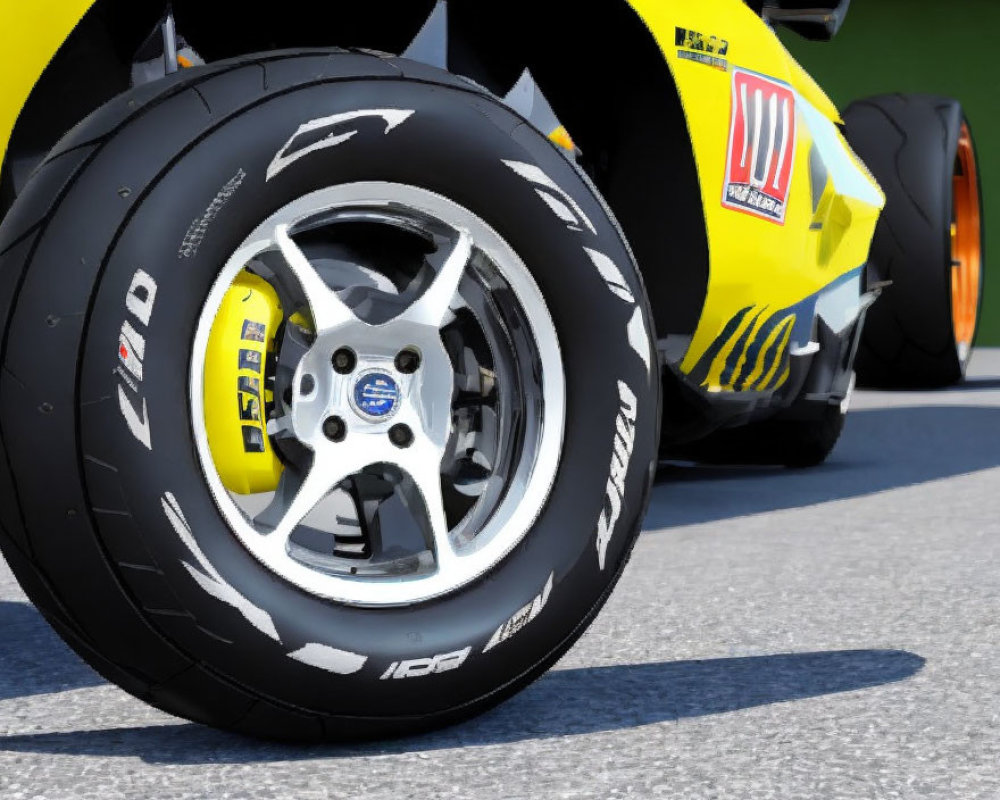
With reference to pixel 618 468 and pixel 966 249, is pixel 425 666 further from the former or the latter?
pixel 966 249

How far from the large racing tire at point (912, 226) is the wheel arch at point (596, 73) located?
2744 mm

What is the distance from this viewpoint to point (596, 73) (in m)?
2.77

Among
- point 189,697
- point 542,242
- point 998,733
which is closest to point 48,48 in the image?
point 542,242

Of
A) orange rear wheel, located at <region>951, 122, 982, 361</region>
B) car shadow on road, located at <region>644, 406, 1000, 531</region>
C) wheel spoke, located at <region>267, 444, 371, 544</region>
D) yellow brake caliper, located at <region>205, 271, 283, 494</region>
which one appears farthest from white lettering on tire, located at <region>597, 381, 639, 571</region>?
orange rear wheel, located at <region>951, 122, 982, 361</region>

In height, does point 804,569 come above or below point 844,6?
below

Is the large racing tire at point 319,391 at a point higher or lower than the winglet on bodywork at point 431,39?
lower

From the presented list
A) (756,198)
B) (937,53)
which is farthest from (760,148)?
(937,53)

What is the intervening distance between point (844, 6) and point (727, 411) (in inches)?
33.1

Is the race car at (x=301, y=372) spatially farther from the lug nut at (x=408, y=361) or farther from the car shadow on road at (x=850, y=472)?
the car shadow on road at (x=850, y=472)

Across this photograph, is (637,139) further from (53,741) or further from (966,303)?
(966,303)

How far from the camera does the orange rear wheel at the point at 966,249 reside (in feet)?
22.6

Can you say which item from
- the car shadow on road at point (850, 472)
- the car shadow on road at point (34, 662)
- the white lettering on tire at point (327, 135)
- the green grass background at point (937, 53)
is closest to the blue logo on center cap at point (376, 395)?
the white lettering on tire at point (327, 135)

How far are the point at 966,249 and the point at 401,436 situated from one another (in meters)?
5.58

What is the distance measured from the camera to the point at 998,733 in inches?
71.5
